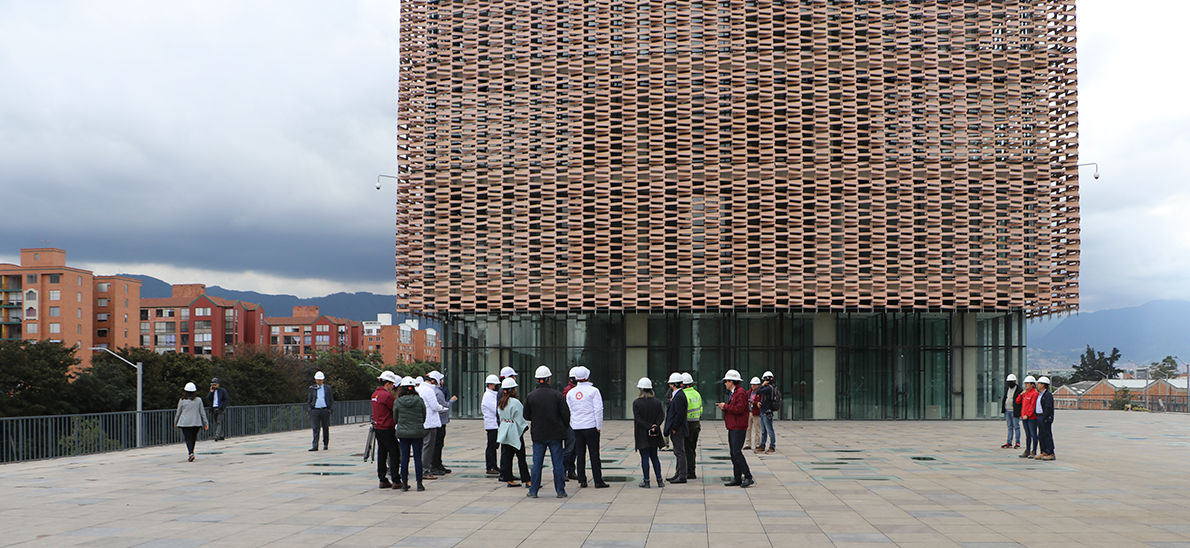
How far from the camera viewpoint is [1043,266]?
127 ft

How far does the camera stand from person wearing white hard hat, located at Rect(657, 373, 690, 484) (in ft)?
46.9

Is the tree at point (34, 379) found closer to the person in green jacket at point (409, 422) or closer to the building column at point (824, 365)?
the building column at point (824, 365)

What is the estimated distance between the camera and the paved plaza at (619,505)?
967 centimetres

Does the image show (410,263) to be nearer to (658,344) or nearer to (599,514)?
(658,344)

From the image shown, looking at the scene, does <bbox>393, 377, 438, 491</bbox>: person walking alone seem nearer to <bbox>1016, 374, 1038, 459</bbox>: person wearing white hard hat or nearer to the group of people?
the group of people

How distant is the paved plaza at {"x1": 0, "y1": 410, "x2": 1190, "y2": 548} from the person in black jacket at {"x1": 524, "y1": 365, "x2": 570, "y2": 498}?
31 cm

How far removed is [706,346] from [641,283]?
402cm

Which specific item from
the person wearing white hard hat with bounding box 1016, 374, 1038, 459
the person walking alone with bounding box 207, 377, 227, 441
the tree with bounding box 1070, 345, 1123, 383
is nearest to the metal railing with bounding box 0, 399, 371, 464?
the person walking alone with bounding box 207, 377, 227, 441

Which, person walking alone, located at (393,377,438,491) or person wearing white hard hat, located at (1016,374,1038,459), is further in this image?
person wearing white hard hat, located at (1016,374,1038,459)

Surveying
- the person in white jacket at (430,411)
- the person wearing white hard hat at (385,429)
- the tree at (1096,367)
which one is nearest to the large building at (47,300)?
the person in white jacket at (430,411)

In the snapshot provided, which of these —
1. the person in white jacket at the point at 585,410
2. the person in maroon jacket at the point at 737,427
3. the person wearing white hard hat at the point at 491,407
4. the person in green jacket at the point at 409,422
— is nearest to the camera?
the person in green jacket at the point at 409,422

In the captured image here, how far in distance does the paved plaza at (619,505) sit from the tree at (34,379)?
44.1 meters

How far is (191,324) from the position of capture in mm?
145750

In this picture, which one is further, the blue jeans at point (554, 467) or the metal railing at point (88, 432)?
the metal railing at point (88, 432)
